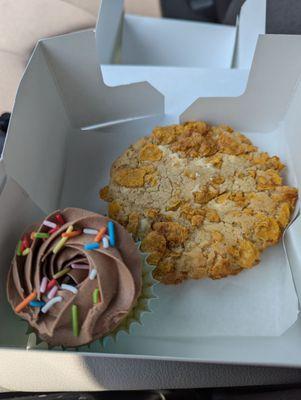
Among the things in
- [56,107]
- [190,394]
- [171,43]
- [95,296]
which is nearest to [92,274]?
[95,296]

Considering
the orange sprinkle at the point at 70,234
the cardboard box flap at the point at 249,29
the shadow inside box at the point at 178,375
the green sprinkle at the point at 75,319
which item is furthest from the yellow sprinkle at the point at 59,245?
the cardboard box flap at the point at 249,29

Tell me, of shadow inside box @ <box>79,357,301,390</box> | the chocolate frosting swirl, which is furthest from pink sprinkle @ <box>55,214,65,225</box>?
shadow inside box @ <box>79,357,301,390</box>

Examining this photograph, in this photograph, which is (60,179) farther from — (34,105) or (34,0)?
(34,0)

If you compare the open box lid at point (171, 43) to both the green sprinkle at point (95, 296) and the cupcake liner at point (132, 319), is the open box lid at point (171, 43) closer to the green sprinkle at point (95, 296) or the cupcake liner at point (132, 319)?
the cupcake liner at point (132, 319)

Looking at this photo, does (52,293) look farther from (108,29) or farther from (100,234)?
(108,29)

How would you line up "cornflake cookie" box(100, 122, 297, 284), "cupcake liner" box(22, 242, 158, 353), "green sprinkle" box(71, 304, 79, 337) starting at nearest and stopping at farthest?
"green sprinkle" box(71, 304, 79, 337) → "cupcake liner" box(22, 242, 158, 353) → "cornflake cookie" box(100, 122, 297, 284)

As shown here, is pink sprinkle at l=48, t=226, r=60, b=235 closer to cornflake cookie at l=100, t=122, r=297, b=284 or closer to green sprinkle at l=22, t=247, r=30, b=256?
green sprinkle at l=22, t=247, r=30, b=256

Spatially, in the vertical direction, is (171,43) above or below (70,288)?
above
